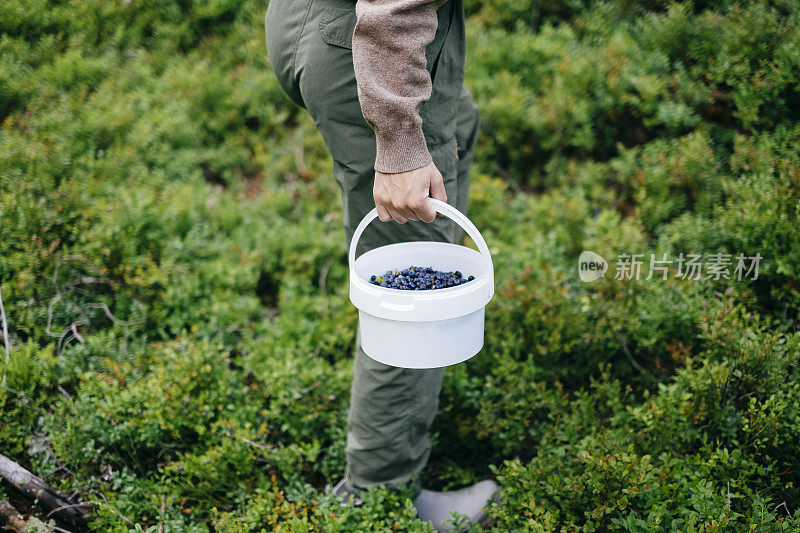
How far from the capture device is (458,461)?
2670 millimetres

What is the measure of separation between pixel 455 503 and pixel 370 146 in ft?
4.92

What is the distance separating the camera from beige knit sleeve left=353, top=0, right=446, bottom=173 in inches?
61.5

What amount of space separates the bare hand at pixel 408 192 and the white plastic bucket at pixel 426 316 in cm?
5

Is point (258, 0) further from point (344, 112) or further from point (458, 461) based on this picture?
point (458, 461)

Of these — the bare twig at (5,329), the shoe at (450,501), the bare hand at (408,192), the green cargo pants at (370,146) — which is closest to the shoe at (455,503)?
the shoe at (450,501)

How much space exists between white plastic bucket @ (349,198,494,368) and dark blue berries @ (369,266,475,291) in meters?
0.07

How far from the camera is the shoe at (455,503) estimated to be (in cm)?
229

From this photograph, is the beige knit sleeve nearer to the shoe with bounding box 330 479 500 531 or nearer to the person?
the person

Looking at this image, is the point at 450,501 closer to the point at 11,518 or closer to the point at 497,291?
the point at 497,291

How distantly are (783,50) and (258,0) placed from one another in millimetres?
4722

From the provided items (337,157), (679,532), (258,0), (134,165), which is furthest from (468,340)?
(258,0)

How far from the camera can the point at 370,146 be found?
1.85 meters

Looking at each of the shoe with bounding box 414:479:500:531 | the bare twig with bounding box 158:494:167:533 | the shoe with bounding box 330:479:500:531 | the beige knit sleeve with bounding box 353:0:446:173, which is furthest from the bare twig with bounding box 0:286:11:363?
the beige knit sleeve with bounding box 353:0:446:173

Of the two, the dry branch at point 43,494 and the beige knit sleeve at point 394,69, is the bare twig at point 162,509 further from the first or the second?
the beige knit sleeve at point 394,69
